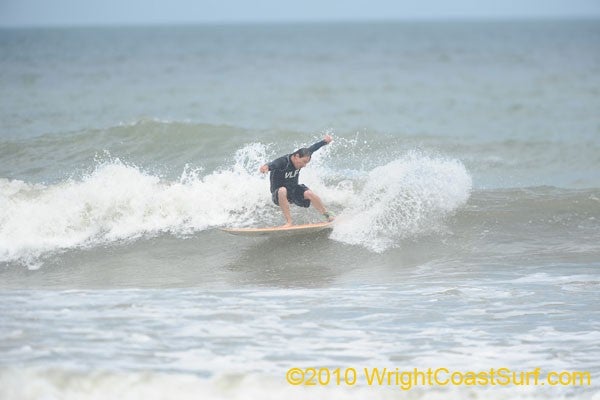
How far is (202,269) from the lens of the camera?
33.8 ft

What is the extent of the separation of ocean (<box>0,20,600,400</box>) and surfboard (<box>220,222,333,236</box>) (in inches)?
7.2

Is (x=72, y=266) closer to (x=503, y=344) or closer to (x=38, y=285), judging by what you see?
(x=38, y=285)

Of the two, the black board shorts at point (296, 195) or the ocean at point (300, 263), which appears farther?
the black board shorts at point (296, 195)

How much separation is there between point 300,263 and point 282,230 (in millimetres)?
691

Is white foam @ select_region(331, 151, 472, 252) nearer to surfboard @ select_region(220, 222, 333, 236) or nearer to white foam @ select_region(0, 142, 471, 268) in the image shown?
white foam @ select_region(0, 142, 471, 268)

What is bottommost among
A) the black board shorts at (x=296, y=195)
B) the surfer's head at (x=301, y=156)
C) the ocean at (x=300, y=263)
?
the ocean at (x=300, y=263)

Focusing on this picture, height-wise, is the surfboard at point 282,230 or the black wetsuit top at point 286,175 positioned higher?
the black wetsuit top at point 286,175

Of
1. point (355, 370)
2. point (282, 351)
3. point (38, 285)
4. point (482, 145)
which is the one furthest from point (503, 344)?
point (482, 145)

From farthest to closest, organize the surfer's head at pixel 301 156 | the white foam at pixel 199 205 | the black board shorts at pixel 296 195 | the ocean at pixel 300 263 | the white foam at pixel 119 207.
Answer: the white foam at pixel 119 207 < the white foam at pixel 199 205 < the black board shorts at pixel 296 195 < the surfer's head at pixel 301 156 < the ocean at pixel 300 263

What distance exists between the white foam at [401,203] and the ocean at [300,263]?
0.11 ft

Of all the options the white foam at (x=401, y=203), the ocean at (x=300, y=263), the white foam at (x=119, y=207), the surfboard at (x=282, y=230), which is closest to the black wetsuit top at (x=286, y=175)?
the surfboard at (x=282, y=230)

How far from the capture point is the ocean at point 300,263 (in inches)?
253

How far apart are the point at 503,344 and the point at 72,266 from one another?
5868mm

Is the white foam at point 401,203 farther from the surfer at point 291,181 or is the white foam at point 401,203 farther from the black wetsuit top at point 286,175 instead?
the black wetsuit top at point 286,175
